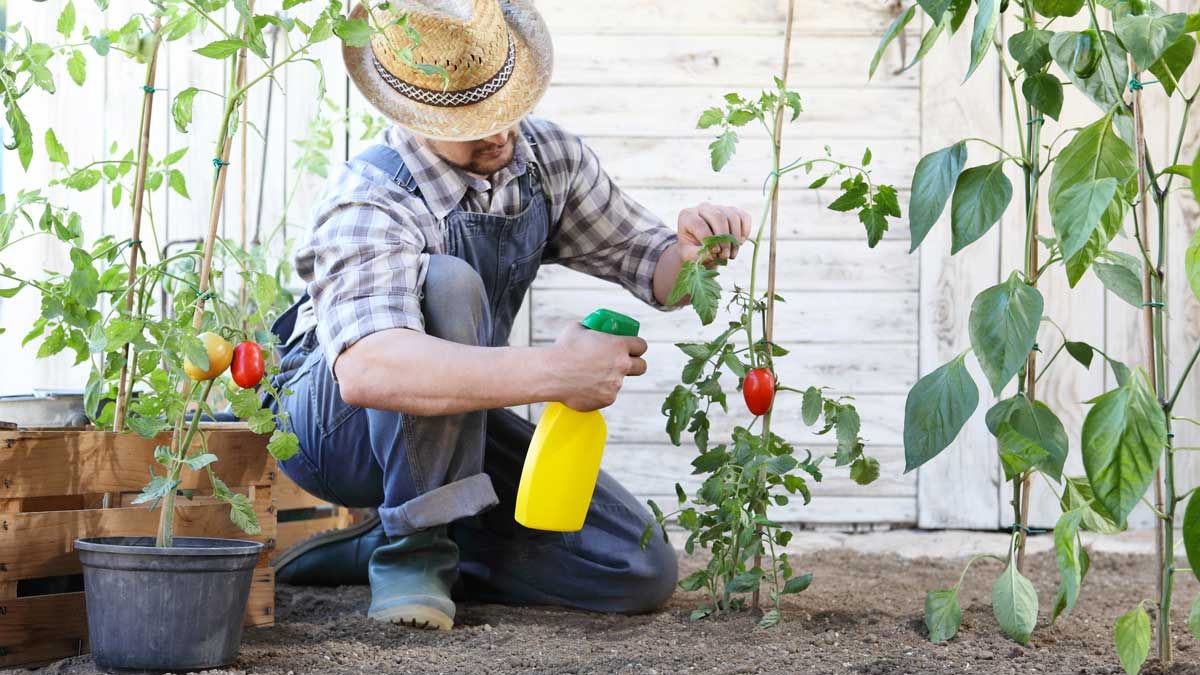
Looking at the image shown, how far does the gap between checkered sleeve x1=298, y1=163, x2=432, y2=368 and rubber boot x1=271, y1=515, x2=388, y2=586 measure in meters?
0.56

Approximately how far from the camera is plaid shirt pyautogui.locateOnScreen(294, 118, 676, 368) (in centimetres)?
163

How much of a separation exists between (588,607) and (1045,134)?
5.61 feet

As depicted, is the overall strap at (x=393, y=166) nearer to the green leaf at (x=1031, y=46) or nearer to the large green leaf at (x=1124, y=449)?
the green leaf at (x=1031, y=46)

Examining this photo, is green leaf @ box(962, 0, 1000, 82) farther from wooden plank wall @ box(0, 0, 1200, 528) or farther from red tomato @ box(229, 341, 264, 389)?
wooden plank wall @ box(0, 0, 1200, 528)

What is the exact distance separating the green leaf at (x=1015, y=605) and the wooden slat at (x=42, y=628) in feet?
3.83

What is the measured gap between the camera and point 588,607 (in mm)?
1929

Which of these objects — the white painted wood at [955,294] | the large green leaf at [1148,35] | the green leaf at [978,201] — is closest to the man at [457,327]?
the green leaf at [978,201]

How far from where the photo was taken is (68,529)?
4.91 ft

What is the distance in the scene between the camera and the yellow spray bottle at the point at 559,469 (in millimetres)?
1613

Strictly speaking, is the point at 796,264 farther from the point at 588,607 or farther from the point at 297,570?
the point at 297,570

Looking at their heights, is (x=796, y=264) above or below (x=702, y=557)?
above

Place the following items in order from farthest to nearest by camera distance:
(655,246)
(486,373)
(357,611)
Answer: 1. (655,246)
2. (357,611)
3. (486,373)

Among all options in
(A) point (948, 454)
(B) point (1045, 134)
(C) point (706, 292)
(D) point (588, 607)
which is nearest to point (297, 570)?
(D) point (588, 607)

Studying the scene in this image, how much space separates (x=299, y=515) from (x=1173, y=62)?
1.87 meters
